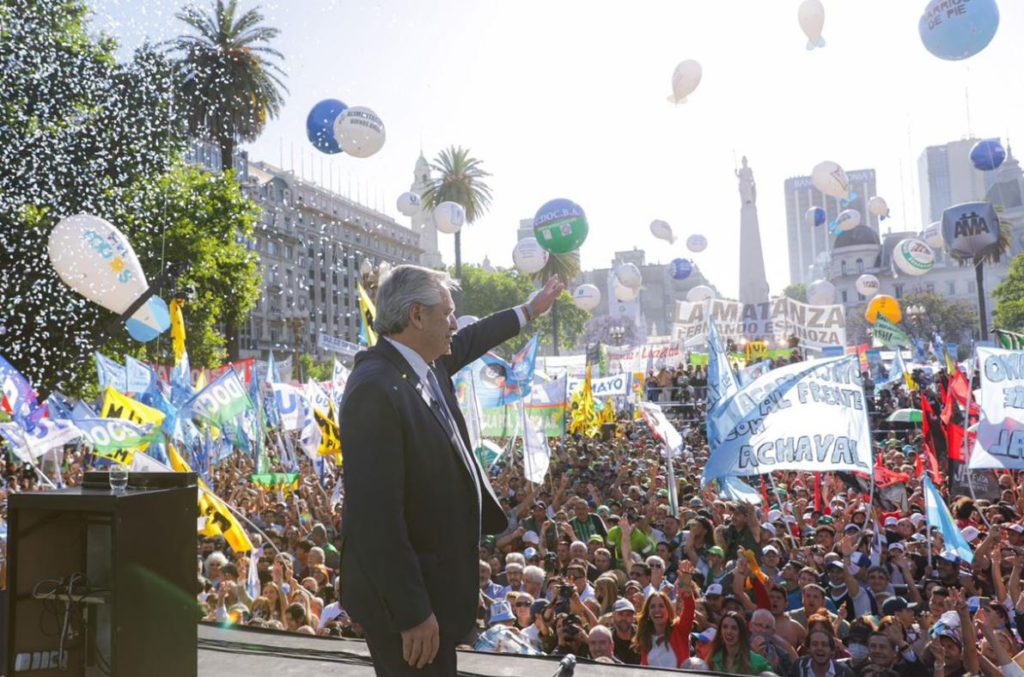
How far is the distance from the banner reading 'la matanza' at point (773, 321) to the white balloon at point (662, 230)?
12.8 m

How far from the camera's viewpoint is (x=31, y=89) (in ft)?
60.5

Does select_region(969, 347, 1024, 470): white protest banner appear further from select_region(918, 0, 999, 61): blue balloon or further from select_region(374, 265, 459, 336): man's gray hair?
select_region(374, 265, 459, 336): man's gray hair

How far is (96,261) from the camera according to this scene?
436 inches

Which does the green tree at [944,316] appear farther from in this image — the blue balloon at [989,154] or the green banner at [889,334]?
the green banner at [889,334]

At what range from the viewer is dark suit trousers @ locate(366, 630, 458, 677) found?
2.30 m

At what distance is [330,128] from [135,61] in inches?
335

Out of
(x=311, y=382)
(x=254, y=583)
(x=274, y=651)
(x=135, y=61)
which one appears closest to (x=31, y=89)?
(x=135, y=61)

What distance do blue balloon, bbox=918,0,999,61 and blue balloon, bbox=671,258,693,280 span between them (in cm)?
2716

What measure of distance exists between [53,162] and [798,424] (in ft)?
57.5

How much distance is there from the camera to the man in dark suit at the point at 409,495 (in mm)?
2209

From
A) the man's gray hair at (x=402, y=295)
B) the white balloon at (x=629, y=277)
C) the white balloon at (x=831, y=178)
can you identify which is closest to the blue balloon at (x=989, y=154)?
the white balloon at (x=831, y=178)

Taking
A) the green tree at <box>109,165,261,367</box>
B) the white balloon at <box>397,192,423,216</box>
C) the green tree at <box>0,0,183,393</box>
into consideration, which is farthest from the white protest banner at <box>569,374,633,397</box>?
the white balloon at <box>397,192,423,216</box>

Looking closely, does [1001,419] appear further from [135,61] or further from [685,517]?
[135,61]

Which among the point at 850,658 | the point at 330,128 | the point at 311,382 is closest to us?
the point at 850,658
